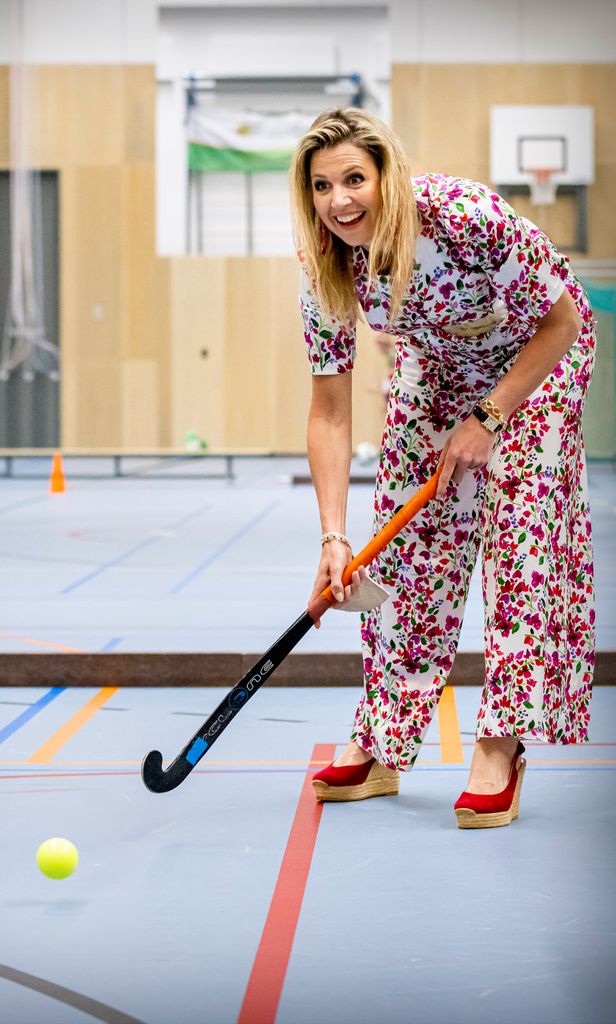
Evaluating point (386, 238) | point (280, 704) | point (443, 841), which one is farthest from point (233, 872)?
point (280, 704)

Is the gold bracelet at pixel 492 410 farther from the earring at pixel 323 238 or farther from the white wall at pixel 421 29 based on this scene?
the white wall at pixel 421 29

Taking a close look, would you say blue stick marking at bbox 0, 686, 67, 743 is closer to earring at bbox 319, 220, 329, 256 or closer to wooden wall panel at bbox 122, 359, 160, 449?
earring at bbox 319, 220, 329, 256

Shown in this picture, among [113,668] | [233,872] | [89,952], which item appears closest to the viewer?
[89,952]

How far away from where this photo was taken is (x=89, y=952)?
1.39m

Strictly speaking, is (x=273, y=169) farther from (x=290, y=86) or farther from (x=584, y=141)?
(x=584, y=141)

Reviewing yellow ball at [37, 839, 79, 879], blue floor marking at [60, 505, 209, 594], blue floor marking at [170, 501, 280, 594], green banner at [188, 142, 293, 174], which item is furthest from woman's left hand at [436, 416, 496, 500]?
green banner at [188, 142, 293, 174]

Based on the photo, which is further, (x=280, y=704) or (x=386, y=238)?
(x=280, y=704)

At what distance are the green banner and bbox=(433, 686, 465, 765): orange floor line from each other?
1016 cm

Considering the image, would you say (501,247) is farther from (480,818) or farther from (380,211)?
(480,818)

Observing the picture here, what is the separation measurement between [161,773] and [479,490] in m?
0.61

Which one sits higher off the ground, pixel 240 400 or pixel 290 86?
pixel 290 86

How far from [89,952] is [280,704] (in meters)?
1.31

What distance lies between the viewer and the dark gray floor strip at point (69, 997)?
121 centimetres

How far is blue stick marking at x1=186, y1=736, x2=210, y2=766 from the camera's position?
1896 millimetres
